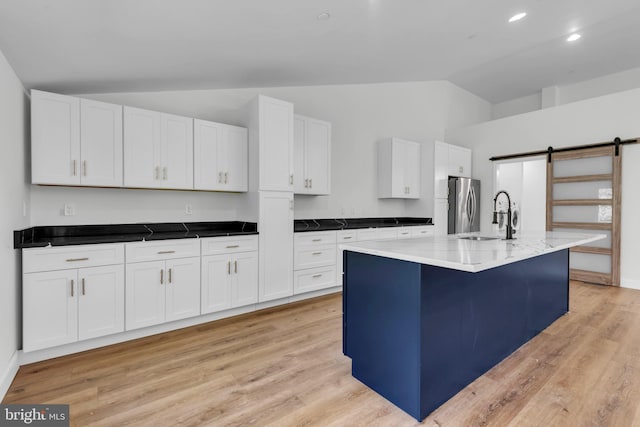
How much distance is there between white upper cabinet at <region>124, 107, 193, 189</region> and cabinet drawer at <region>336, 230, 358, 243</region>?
6.35ft

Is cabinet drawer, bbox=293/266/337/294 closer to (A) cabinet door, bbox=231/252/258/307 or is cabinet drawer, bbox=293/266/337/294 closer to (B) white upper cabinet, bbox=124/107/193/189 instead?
(A) cabinet door, bbox=231/252/258/307

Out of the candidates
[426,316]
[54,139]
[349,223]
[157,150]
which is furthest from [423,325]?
[349,223]

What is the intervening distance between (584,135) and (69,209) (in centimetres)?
658

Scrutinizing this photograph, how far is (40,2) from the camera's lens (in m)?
1.71

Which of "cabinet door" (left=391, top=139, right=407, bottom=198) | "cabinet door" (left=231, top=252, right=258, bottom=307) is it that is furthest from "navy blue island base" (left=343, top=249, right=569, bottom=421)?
"cabinet door" (left=391, top=139, right=407, bottom=198)

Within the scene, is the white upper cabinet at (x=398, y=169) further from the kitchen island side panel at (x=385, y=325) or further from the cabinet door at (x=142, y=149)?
the cabinet door at (x=142, y=149)

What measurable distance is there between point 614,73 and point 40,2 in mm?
7741

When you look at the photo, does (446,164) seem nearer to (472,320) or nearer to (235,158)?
(235,158)

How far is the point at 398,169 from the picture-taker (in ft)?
17.1

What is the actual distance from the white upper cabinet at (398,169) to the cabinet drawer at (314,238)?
1591 mm

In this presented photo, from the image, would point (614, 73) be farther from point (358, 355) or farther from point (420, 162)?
point (358, 355)

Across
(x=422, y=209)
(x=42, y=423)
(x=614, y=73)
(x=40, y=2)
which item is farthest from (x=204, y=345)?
(x=614, y=73)

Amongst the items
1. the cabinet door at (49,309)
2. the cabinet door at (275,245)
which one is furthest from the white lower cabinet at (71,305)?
the cabinet door at (275,245)

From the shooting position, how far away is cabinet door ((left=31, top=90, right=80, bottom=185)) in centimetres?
254
